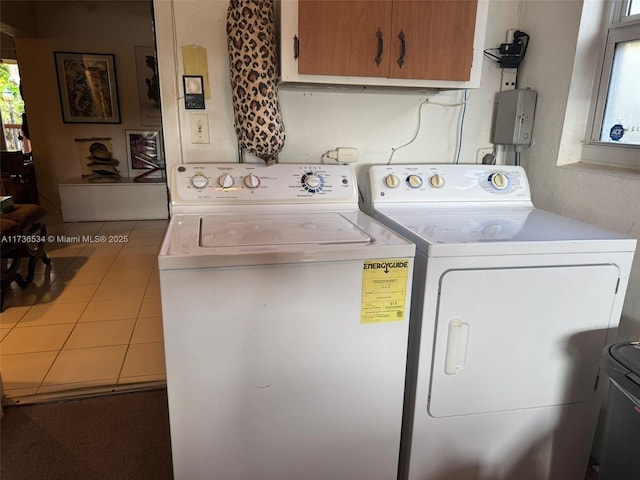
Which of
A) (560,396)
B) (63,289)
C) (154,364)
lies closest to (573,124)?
(560,396)

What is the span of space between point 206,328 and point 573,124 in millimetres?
1640

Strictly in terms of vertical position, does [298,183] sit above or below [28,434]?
above

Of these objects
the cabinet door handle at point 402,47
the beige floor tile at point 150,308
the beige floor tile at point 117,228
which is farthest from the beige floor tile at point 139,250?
the cabinet door handle at point 402,47

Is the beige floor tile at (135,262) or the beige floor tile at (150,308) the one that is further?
the beige floor tile at (135,262)

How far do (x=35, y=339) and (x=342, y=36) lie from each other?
7.80 ft

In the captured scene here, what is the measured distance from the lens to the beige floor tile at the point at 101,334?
2445 mm

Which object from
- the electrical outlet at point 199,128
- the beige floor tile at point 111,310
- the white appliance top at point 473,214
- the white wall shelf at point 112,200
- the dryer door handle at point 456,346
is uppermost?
the electrical outlet at point 199,128

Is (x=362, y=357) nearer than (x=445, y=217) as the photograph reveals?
Yes

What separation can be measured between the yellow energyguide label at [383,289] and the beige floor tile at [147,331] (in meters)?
1.71

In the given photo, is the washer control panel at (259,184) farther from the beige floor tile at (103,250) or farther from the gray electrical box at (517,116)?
the beige floor tile at (103,250)

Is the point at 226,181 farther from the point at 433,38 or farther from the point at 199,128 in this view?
the point at 433,38

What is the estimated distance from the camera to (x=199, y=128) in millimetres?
1756

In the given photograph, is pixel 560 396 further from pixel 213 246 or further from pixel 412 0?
pixel 412 0

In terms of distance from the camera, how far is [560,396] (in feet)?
4.54
